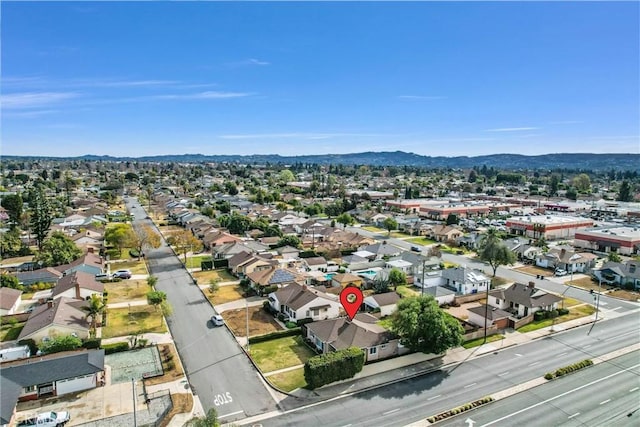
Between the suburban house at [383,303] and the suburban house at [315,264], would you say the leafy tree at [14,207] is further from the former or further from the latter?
Result: the suburban house at [383,303]

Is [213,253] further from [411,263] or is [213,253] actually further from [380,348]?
[380,348]

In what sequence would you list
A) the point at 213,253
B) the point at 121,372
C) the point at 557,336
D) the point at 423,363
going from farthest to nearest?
the point at 213,253 < the point at 557,336 < the point at 423,363 < the point at 121,372

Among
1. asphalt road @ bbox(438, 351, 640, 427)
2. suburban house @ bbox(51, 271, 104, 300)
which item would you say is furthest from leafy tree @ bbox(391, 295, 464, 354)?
suburban house @ bbox(51, 271, 104, 300)

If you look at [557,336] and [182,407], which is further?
[557,336]

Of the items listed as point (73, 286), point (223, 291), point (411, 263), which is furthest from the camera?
point (411, 263)

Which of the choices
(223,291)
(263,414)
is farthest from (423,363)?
(223,291)

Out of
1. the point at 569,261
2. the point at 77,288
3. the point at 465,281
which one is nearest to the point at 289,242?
the point at 465,281
